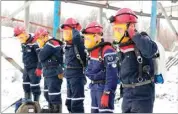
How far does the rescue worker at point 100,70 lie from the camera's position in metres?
5.10

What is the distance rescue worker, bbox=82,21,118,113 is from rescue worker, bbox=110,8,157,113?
68 cm

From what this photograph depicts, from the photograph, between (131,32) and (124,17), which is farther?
(124,17)

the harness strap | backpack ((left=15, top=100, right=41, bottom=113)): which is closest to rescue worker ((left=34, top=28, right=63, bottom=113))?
backpack ((left=15, top=100, right=41, bottom=113))

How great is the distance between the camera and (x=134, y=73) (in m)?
4.28

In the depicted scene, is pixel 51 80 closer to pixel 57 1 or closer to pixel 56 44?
pixel 56 44

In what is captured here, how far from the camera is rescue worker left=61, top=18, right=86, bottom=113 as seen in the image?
6781 millimetres

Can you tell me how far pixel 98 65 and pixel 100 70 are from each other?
85 mm

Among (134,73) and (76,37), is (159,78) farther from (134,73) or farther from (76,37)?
(76,37)

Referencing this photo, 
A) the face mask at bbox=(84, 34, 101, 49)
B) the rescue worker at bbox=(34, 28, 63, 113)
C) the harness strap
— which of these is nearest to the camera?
the harness strap

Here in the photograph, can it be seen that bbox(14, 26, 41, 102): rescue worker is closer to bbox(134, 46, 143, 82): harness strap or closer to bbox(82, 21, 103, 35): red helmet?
bbox(82, 21, 103, 35): red helmet

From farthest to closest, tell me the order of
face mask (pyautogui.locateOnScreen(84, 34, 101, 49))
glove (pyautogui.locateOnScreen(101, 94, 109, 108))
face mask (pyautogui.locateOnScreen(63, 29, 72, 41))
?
face mask (pyautogui.locateOnScreen(63, 29, 72, 41))
face mask (pyautogui.locateOnScreen(84, 34, 101, 49))
glove (pyautogui.locateOnScreen(101, 94, 109, 108))

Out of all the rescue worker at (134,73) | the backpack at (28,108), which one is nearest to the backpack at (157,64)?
the rescue worker at (134,73)

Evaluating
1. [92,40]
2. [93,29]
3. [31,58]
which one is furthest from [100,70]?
[31,58]

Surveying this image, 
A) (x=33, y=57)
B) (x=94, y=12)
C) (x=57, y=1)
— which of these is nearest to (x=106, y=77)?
(x=33, y=57)
